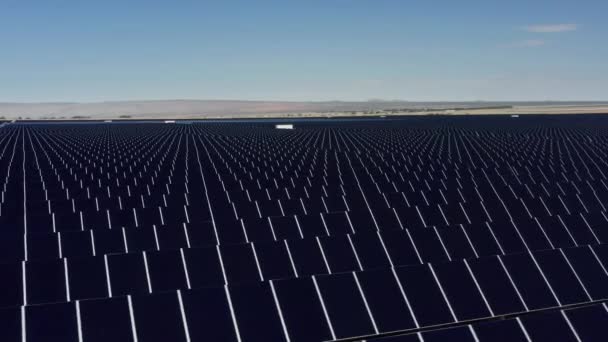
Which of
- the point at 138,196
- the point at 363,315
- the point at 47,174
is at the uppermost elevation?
the point at 47,174

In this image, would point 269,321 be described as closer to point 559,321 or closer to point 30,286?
point 559,321

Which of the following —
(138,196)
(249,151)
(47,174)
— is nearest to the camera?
(138,196)

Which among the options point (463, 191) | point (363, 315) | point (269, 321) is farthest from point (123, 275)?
point (463, 191)

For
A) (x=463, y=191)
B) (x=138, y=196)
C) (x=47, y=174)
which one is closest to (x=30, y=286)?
(x=138, y=196)

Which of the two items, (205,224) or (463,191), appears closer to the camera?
(205,224)

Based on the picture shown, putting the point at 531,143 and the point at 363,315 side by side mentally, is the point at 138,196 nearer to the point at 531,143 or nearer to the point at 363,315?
the point at 363,315

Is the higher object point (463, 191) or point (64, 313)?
point (463, 191)

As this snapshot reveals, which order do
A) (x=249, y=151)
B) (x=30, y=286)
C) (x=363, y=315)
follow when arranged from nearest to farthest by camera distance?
(x=363, y=315), (x=30, y=286), (x=249, y=151)
